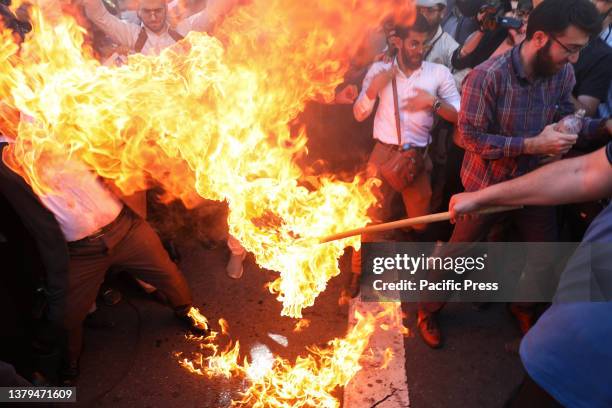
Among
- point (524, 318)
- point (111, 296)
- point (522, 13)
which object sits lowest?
point (524, 318)

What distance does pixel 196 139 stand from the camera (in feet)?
11.2

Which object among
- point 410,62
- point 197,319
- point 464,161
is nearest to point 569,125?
point 464,161

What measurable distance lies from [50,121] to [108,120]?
0.39 meters

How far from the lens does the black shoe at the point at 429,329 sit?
3812mm

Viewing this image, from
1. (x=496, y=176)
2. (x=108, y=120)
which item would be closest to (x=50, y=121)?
(x=108, y=120)

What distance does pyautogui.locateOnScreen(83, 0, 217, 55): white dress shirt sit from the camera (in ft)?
15.8

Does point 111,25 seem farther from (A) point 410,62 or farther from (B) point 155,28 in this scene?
(A) point 410,62

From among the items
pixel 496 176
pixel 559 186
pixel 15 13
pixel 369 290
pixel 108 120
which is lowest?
pixel 369 290

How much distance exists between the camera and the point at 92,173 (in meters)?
2.99

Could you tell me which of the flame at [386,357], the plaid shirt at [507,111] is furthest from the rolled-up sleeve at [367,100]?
the flame at [386,357]

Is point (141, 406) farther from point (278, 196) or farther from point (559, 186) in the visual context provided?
point (559, 186)
